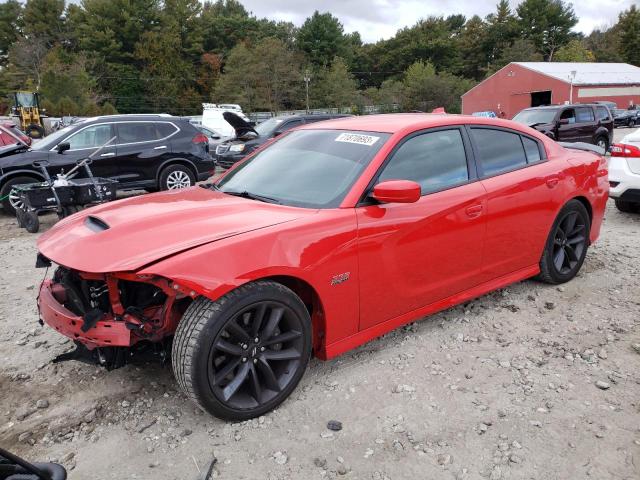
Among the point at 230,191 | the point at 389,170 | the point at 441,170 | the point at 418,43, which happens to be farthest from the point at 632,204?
the point at 418,43

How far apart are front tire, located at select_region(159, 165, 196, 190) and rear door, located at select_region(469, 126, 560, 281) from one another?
6955 mm

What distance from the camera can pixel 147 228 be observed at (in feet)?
8.84

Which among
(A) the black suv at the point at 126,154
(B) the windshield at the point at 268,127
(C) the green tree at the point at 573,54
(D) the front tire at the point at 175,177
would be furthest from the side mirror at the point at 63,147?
(C) the green tree at the point at 573,54

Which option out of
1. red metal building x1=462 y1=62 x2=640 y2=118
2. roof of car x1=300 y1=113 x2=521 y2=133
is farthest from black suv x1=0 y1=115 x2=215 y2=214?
red metal building x1=462 y1=62 x2=640 y2=118

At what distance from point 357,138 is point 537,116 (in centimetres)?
1354

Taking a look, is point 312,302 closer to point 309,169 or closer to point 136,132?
point 309,169

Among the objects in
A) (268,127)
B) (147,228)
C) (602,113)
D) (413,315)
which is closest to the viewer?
(147,228)

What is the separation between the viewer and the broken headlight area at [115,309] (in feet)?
8.21

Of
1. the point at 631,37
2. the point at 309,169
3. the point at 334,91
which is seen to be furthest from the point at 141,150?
the point at 631,37

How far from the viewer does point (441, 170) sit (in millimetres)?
3447

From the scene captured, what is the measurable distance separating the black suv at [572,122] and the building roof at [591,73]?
30333 mm

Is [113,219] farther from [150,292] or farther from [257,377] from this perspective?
[257,377]

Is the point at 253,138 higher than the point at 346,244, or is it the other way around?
the point at 253,138

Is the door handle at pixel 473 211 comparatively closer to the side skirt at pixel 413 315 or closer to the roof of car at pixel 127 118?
the side skirt at pixel 413 315
